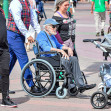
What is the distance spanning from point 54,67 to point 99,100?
974 millimetres

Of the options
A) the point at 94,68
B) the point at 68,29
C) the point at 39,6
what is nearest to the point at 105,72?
the point at 68,29

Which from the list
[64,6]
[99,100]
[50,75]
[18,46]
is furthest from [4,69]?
[64,6]

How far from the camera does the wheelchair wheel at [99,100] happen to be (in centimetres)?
629

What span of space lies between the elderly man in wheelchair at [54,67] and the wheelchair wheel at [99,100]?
20.7 inches

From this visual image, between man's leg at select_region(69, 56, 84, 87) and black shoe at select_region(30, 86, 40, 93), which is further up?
man's leg at select_region(69, 56, 84, 87)

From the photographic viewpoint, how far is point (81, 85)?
6898 millimetres

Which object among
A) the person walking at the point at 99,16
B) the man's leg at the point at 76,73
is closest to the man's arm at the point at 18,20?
the man's leg at the point at 76,73

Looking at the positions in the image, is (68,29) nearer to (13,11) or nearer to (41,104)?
(13,11)

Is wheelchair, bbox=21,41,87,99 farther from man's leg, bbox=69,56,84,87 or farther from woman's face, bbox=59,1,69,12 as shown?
woman's face, bbox=59,1,69,12

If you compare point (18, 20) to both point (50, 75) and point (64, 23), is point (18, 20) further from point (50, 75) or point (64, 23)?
point (64, 23)

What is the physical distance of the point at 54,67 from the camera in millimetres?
6953

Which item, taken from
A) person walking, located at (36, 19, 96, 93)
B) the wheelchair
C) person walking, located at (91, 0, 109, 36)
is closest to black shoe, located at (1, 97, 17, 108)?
the wheelchair

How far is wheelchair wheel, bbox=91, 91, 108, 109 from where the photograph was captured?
6.29 meters

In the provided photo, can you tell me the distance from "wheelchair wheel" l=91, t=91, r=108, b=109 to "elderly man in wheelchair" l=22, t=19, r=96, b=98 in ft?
1.73
